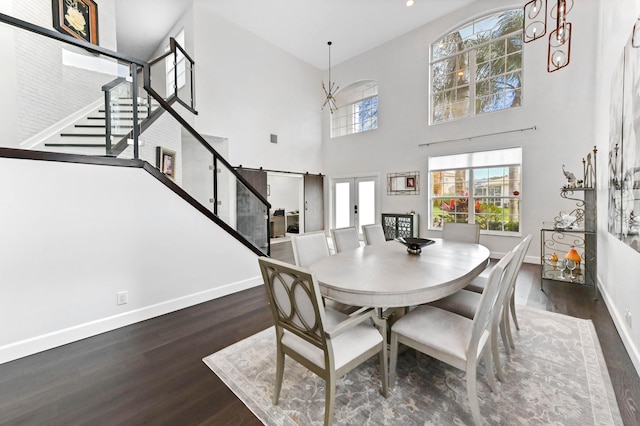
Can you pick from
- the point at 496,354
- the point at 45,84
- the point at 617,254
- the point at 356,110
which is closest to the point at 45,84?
the point at 45,84

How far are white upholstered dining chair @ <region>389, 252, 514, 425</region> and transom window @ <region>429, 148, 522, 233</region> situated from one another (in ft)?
15.3

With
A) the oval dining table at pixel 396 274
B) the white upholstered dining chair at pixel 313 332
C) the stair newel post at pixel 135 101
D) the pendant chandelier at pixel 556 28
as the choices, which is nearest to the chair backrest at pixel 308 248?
the oval dining table at pixel 396 274

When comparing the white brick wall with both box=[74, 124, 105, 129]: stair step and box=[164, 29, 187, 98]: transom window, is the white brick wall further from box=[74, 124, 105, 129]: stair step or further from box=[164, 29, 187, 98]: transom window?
box=[164, 29, 187, 98]: transom window

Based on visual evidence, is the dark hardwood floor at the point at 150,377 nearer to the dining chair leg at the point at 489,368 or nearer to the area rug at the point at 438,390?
the area rug at the point at 438,390

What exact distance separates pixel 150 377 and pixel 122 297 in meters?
1.11

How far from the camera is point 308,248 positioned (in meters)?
2.50

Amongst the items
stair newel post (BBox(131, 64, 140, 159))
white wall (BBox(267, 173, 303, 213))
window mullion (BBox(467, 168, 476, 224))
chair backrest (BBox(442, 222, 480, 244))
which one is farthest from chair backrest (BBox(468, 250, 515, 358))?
white wall (BBox(267, 173, 303, 213))

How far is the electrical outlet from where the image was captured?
2.62 meters

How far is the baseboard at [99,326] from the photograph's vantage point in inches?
84.1

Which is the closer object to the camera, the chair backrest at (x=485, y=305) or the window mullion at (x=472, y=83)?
the chair backrest at (x=485, y=305)

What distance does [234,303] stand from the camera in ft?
10.5

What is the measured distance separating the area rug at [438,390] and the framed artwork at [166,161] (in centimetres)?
239

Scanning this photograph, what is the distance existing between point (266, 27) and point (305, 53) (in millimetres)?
1459

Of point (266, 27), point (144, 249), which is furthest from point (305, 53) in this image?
point (144, 249)
